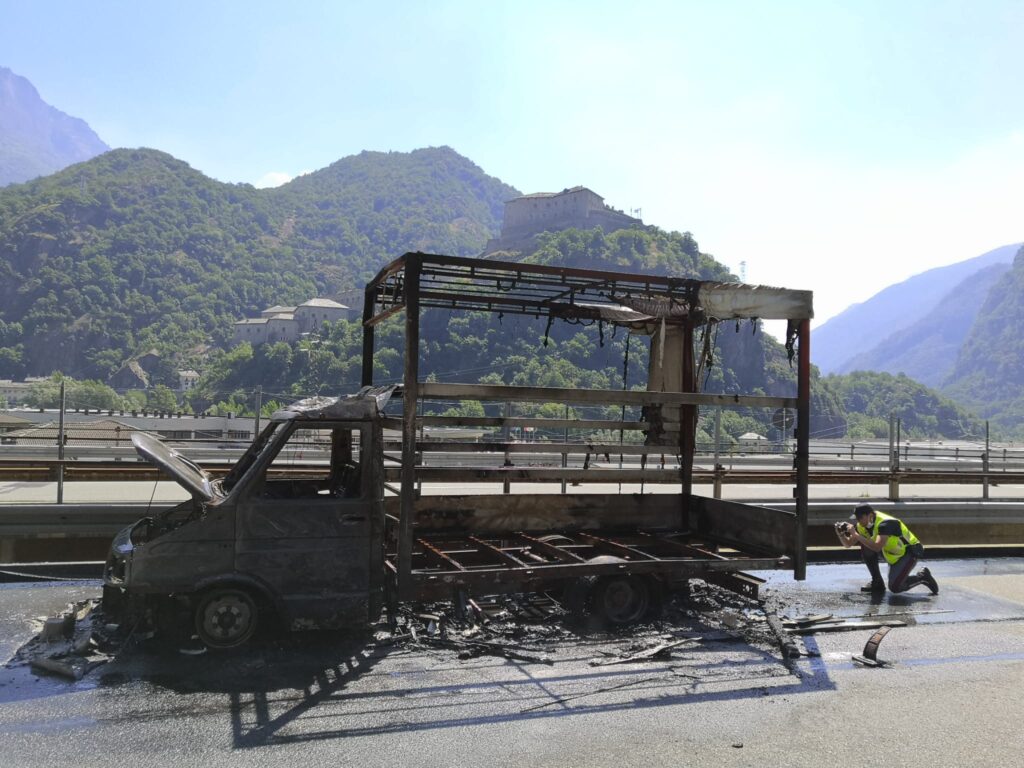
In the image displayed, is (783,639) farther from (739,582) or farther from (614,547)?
(614,547)

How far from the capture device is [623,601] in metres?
7.39

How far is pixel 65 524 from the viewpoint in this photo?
937cm

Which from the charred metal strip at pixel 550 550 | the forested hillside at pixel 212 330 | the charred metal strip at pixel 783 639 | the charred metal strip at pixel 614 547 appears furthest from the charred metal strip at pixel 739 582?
the forested hillside at pixel 212 330

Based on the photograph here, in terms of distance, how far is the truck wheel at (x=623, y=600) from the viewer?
727cm

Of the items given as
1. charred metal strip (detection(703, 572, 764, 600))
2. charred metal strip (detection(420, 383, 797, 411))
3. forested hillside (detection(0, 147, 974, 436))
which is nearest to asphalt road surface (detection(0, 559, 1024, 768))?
charred metal strip (detection(703, 572, 764, 600))

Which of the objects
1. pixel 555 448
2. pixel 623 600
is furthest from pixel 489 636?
pixel 555 448

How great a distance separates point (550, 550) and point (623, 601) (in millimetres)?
979

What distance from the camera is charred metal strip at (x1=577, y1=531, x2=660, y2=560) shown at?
26.0 ft

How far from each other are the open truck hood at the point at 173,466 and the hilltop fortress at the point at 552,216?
173927 mm

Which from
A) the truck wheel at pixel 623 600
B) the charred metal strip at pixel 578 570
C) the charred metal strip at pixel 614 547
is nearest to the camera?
the charred metal strip at pixel 578 570

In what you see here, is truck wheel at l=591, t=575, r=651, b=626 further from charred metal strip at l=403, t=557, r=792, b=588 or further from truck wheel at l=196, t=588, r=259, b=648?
truck wheel at l=196, t=588, r=259, b=648

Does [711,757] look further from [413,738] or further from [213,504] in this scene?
[213,504]

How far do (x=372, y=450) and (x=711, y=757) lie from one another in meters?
3.52

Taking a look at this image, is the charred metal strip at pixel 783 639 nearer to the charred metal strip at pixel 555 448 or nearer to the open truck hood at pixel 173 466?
the charred metal strip at pixel 555 448
